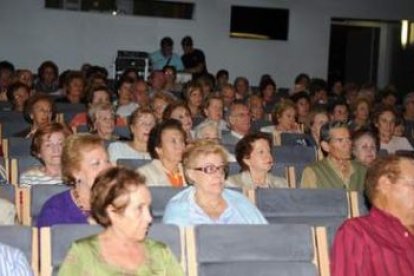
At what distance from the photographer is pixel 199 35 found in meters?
12.9

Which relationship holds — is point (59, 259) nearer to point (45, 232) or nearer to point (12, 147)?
point (45, 232)

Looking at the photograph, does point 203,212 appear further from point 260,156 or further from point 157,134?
point 157,134

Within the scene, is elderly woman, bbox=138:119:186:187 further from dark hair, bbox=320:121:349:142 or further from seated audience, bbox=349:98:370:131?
seated audience, bbox=349:98:370:131

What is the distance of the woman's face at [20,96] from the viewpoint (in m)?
7.54

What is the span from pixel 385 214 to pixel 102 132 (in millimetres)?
3144

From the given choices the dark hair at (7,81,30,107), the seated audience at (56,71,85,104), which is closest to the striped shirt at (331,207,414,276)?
the dark hair at (7,81,30,107)

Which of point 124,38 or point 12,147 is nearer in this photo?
point 12,147

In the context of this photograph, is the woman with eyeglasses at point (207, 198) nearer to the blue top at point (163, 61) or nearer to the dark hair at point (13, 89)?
the dark hair at point (13, 89)

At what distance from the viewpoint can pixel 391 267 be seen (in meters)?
3.08

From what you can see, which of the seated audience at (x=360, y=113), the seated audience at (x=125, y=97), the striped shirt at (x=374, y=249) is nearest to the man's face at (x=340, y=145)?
the striped shirt at (x=374, y=249)

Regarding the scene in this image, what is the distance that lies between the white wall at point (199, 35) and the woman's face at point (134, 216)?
980cm

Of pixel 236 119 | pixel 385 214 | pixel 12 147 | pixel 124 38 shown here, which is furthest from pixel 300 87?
pixel 385 214

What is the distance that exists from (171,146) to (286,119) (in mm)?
2615

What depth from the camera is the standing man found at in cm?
1162
